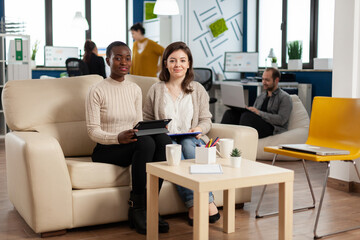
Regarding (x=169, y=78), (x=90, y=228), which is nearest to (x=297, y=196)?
(x=169, y=78)

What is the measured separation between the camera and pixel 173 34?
7.61 m

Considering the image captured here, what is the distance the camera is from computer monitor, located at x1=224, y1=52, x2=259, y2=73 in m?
7.32

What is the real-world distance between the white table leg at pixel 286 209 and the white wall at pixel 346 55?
1.60 meters

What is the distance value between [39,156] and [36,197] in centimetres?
21

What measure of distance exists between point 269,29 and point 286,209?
19.3ft

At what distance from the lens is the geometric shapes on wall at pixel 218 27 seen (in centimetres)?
780

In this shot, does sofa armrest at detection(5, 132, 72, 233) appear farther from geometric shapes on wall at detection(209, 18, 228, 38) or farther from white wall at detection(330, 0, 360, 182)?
geometric shapes on wall at detection(209, 18, 228, 38)

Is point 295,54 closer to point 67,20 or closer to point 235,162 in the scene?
point 67,20

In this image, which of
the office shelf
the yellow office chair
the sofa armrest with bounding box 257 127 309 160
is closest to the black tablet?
the yellow office chair

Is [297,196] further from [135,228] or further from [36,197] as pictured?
[36,197]

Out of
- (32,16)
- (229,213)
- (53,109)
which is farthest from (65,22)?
(229,213)

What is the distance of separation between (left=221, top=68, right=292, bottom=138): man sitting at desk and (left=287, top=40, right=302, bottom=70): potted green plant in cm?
193

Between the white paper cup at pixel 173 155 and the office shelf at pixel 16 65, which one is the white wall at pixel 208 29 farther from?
the white paper cup at pixel 173 155

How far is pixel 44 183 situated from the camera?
244cm
